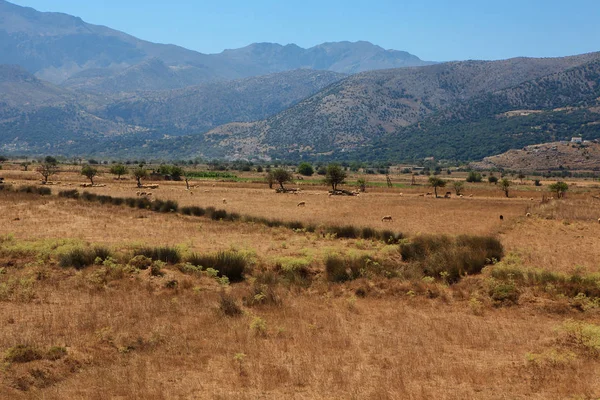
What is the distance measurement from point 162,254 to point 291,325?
29.2 feet

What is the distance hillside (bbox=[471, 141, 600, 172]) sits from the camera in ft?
463

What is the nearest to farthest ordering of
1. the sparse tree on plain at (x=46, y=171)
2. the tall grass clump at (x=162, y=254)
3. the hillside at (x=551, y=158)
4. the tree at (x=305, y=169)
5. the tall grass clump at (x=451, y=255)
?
the tall grass clump at (x=451, y=255) < the tall grass clump at (x=162, y=254) < the sparse tree on plain at (x=46, y=171) < the tree at (x=305, y=169) < the hillside at (x=551, y=158)

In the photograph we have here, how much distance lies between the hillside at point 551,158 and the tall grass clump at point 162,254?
482ft

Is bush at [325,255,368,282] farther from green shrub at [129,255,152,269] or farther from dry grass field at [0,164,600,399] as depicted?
green shrub at [129,255,152,269]

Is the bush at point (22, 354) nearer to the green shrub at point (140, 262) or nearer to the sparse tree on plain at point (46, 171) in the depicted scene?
the green shrub at point (140, 262)

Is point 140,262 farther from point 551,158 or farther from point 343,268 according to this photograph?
point 551,158

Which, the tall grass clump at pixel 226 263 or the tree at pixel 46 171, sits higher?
the tree at pixel 46 171

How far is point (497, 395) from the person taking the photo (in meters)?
8.29

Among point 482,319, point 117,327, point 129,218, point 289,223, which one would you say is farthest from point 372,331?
point 129,218

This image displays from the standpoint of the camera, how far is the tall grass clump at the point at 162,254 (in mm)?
18697

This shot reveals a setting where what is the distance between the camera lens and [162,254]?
18.9m

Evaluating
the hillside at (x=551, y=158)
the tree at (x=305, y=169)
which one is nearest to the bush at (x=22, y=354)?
the tree at (x=305, y=169)

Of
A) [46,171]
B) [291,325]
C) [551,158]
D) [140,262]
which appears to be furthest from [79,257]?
[551,158]

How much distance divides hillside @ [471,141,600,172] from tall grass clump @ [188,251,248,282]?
146m
